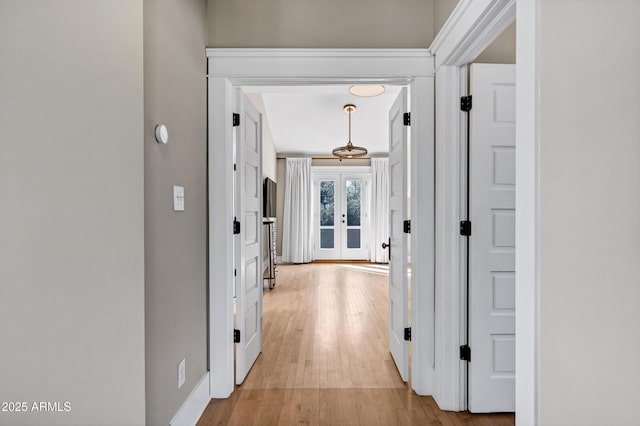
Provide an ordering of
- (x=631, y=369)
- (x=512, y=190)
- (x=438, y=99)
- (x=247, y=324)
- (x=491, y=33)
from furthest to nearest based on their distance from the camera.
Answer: (x=247, y=324)
(x=438, y=99)
(x=512, y=190)
(x=491, y=33)
(x=631, y=369)

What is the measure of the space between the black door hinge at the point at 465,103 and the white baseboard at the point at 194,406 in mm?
2168

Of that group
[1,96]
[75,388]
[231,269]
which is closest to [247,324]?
[231,269]

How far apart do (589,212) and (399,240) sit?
4.31 ft

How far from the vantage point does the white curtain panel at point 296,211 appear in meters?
7.48

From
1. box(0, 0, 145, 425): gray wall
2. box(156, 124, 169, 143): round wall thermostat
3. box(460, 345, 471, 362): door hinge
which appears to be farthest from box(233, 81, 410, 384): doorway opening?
box(0, 0, 145, 425): gray wall

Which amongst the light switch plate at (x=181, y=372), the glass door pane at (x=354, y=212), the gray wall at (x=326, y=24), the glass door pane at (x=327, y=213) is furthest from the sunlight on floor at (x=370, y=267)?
the light switch plate at (x=181, y=372)

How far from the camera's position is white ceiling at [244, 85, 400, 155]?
5742 millimetres

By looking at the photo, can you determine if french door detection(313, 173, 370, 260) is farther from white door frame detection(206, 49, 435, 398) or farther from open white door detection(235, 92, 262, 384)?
white door frame detection(206, 49, 435, 398)

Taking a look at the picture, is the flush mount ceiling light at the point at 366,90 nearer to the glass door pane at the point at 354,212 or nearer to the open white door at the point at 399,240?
the open white door at the point at 399,240

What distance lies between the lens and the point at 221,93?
80.1 inches

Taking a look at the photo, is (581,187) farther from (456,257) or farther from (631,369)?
(456,257)

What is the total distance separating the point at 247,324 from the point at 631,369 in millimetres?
1956

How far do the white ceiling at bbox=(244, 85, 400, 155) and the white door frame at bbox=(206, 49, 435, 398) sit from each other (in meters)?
3.04

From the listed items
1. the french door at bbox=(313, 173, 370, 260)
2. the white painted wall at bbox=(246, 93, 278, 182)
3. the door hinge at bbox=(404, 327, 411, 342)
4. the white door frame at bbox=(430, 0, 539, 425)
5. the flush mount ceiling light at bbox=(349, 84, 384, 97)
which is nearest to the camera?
the white door frame at bbox=(430, 0, 539, 425)
